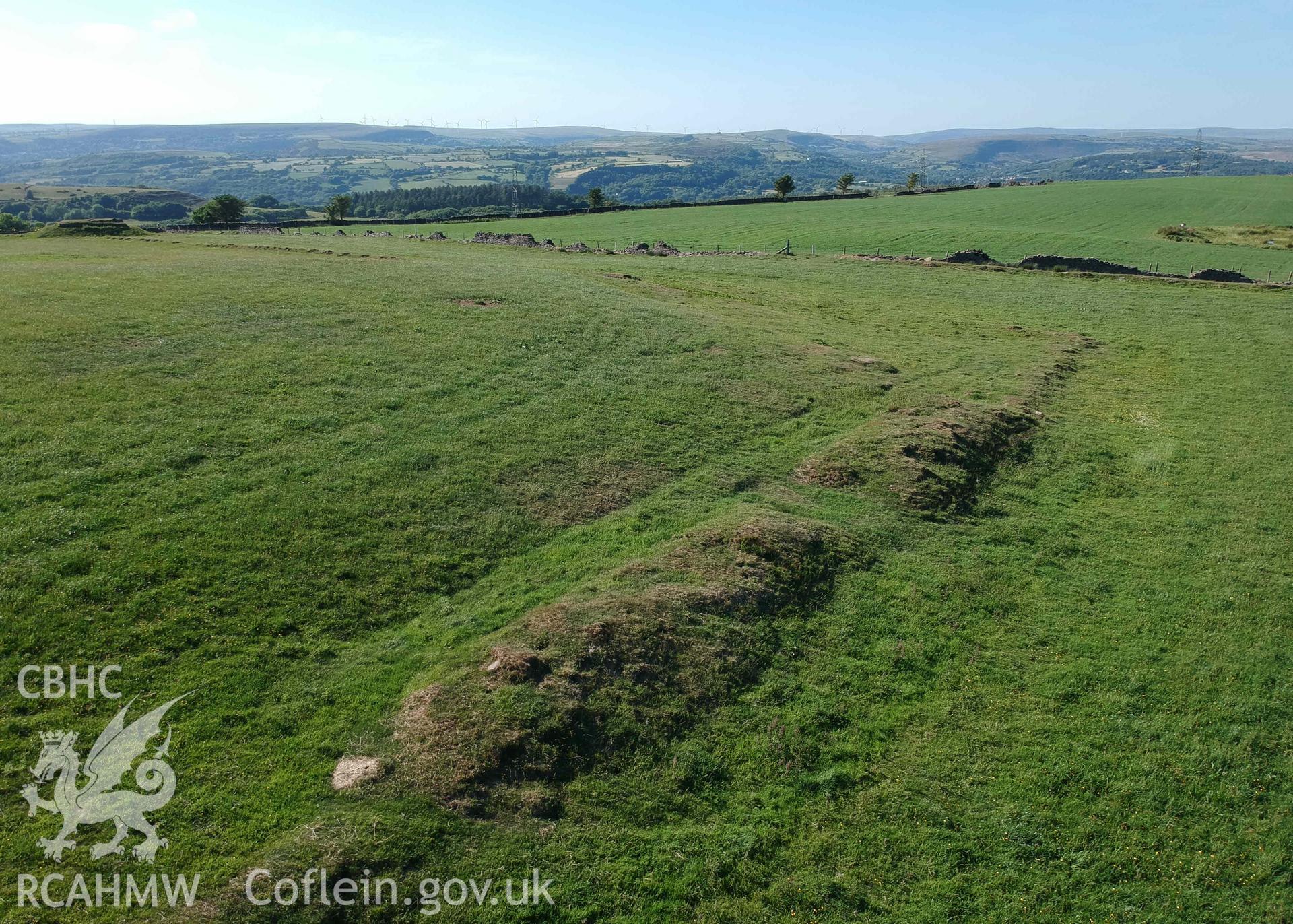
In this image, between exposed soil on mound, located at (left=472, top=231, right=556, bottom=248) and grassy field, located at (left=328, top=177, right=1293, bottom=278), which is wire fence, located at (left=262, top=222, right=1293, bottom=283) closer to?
grassy field, located at (left=328, top=177, right=1293, bottom=278)

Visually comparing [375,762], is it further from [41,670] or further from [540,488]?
[540,488]

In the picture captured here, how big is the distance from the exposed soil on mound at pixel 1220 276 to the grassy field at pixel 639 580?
29144 millimetres

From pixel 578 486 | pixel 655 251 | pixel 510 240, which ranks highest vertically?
pixel 510 240

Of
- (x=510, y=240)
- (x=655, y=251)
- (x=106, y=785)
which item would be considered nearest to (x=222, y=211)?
(x=510, y=240)

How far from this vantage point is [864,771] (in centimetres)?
1198

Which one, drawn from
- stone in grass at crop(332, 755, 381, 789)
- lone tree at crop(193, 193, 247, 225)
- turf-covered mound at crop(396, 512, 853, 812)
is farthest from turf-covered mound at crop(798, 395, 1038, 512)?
lone tree at crop(193, 193, 247, 225)

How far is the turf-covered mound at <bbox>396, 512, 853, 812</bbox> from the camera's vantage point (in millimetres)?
10992

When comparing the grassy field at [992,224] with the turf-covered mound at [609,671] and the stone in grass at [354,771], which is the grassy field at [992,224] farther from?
the stone in grass at [354,771]

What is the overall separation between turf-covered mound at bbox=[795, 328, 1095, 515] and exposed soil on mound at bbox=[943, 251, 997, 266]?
37911 mm

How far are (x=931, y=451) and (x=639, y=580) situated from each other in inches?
502

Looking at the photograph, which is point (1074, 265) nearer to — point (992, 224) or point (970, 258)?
point (970, 258)

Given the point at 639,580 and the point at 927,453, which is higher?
the point at 927,453

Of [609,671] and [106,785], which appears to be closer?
[106,785]

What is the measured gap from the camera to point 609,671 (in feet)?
42.2
